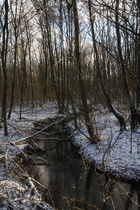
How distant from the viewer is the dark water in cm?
496

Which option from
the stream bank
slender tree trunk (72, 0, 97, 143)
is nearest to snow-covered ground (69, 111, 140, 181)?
the stream bank

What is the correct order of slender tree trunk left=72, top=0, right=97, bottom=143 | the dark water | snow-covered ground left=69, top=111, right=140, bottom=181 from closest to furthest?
1. the dark water
2. snow-covered ground left=69, top=111, right=140, bottom=181
3. slender tree trunk left=72, top=0, right=97, bottom=143

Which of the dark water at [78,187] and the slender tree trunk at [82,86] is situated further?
the slender tree trunk at [82,86]

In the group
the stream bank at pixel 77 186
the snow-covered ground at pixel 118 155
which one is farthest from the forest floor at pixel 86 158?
the stream bank at pixel 77 186

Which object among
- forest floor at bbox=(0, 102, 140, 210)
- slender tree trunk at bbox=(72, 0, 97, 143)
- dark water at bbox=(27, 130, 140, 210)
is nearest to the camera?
forest floor at bbox=(0, 102, 140, 210)

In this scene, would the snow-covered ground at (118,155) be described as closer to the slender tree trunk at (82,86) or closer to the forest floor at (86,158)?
the forest floor at (86,158)

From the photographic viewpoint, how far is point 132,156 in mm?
6938

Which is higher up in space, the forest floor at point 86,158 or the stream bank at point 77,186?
the forest floor at point 86,158

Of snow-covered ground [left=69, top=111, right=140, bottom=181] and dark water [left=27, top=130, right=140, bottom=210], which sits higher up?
snow-covered ground [left=69, top=111, right=140, bottom=181]

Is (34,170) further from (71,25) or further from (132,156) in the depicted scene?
(71,25)

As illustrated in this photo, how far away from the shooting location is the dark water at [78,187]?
16.3 ft

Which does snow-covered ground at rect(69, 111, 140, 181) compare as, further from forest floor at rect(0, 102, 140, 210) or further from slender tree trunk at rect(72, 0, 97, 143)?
slender tree trunk at rect(72, 0, 97, 143)

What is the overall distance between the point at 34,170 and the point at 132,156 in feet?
11.2

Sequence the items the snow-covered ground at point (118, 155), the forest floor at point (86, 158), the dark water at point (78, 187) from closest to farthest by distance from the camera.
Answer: the forest floor at point (86, 158)
the dark water at point (78, 187)
the snow-covered ground at point (118, 155)
